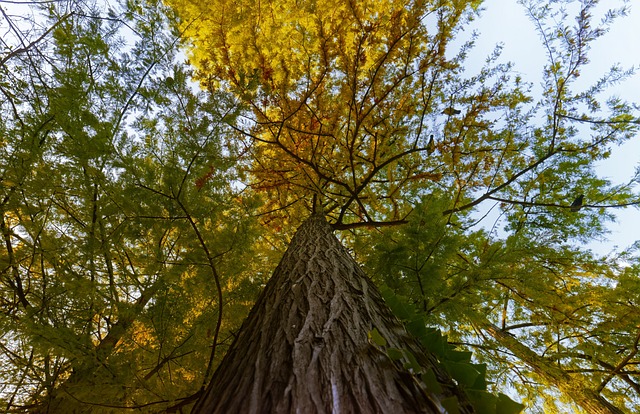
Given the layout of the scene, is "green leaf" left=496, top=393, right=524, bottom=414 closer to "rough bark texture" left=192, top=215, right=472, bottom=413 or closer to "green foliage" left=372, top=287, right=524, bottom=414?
"green foliage" left=372, top=287, right=524, bottom=414

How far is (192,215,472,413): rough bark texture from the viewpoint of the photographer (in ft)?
2.85

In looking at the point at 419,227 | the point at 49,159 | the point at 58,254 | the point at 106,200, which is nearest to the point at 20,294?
the point at 58,254

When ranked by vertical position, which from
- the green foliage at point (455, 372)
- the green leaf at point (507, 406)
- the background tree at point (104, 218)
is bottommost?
the green leaf at point (507, 406)

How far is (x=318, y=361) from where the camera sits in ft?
3.41

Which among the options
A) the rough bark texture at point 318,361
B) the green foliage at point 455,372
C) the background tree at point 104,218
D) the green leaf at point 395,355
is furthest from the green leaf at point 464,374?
the background tree at point 104,218

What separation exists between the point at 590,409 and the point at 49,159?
5.24 meters

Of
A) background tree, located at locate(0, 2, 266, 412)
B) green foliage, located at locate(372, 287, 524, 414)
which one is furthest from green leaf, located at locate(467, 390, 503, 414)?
background tree, located at locate(0, 2, 266, 412)

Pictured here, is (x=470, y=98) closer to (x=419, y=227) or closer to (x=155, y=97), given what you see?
(x=419, y=227)

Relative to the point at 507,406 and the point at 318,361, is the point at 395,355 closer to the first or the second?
the point at 318,361

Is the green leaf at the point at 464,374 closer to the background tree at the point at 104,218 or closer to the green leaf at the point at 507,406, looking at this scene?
the green leaf at the point at 507,406

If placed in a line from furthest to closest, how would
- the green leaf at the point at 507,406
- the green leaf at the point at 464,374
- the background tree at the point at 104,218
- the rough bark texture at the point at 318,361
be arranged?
the background tree at the point at 104,218
the green leaf at the point at 464,374
the green leaf at the point at 507,406
the rough bark texture at the point at 318,361

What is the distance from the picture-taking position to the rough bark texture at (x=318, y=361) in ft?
2.85

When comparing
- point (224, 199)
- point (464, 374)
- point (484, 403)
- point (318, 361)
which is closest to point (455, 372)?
point (464, 374)

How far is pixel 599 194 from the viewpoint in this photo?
130 inches
